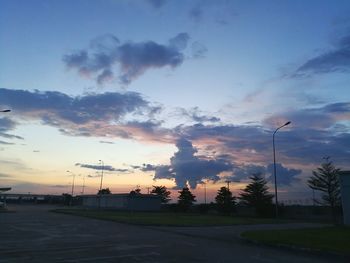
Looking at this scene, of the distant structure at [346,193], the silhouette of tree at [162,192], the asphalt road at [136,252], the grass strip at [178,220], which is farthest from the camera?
the silhouette of tree at [162,192]

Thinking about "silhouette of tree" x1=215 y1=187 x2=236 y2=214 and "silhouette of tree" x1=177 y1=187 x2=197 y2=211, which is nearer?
"silhouette of tree" x1=215 y1=187 x2=236 y2=214

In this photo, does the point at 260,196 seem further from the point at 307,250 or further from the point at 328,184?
the point at 307,250

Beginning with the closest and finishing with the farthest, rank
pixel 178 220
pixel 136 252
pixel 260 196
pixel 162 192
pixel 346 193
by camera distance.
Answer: pixel 136 252 < pixel 346 193 < pixel 178 220 < pixel 260 196 < pixel 162 192

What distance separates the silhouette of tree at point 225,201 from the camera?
73.8 m

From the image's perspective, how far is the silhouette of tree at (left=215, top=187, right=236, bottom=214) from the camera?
73769mm

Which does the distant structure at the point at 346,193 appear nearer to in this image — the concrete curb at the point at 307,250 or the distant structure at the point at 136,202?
the concrete curb at the point at 307,250

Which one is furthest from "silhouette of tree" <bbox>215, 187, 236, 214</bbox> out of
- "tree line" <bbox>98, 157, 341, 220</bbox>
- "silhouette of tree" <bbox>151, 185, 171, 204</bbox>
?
"silhouette of tree" <bbox>151, 185, 171, 204</bbox>

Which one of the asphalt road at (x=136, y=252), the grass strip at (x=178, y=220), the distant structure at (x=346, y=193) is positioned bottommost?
the asphalt road at (x=136, y=252)

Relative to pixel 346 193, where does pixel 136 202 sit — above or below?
above

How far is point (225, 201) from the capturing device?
75562 mm

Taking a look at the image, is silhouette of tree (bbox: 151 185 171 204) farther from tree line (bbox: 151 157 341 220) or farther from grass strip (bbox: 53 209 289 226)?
grass strip (bbox: 53 209 289 226)

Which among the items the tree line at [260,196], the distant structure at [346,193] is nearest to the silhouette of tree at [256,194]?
the tree line at [260,196]

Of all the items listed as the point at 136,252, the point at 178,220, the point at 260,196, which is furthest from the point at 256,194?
the point at 136,252

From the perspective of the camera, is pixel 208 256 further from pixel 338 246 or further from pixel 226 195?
pixel 226 195
